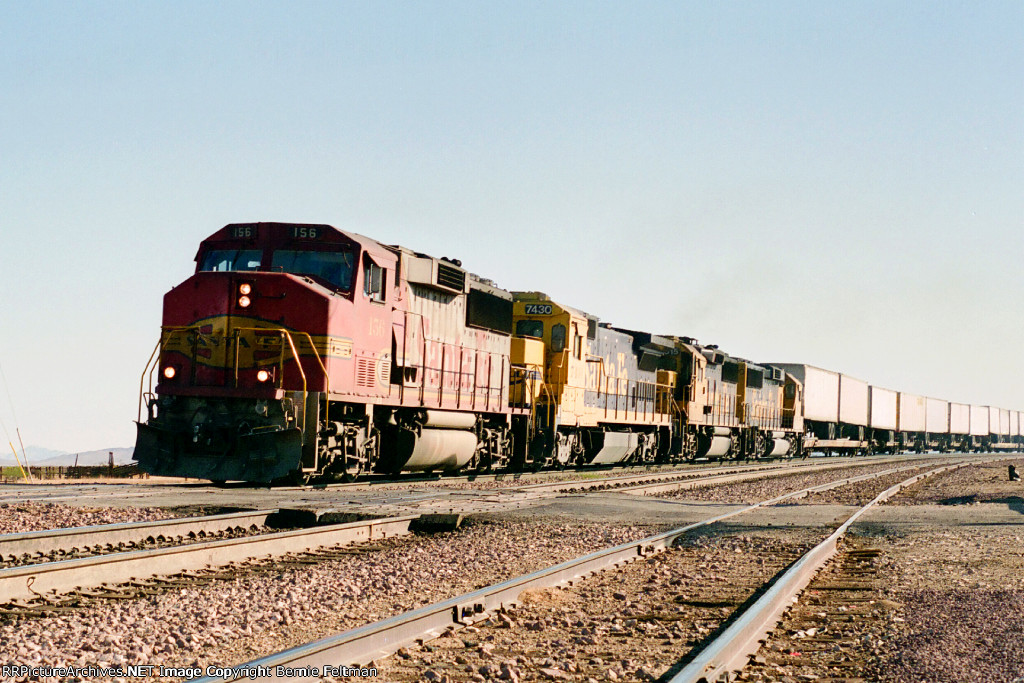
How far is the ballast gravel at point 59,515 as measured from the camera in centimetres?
1060

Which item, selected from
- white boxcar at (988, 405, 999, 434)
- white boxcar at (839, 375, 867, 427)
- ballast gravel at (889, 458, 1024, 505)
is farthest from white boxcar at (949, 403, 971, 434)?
→ ballast gravel at (889, 458, 1024, 505)

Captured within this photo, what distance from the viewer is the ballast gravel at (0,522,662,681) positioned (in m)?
5.22

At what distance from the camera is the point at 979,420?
273ft

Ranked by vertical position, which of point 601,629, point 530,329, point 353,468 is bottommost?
point 601,629

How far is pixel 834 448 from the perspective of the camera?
53844 mm

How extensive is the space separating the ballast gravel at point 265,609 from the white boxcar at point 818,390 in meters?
38.5

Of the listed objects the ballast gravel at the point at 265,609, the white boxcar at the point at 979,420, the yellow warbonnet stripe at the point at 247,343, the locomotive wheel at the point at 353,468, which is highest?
the yellow warbonnet stripe at the point at 247,343

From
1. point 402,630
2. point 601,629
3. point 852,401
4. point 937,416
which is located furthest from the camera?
point 937,416

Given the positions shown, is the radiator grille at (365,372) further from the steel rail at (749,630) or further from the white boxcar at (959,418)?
the white boxcar at (959,418)

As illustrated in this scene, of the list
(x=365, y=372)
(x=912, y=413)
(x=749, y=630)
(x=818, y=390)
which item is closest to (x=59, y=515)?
(x=365, y=372)

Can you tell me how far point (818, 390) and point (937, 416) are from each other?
25838 millimetres

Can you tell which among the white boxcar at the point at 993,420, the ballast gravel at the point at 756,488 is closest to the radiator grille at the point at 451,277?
the ballast gravel at the point at 756,488

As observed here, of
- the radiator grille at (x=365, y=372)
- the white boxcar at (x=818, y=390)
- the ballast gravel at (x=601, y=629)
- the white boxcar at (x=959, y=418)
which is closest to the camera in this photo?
the ballast gravel at (x=601, y=629)

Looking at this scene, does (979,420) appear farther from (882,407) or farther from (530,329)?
(530,329)
